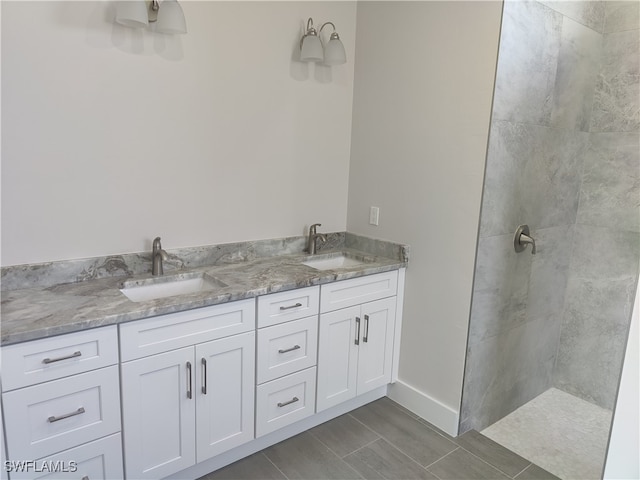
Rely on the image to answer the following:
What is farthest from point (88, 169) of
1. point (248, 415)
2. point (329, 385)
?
point (329, 385)

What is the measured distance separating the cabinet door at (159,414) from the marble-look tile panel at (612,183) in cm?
255

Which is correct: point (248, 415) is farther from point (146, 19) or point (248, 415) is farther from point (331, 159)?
point (146, 19)

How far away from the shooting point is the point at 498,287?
244cm

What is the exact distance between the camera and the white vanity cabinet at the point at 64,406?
58.4 inches

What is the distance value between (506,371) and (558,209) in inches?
40.6

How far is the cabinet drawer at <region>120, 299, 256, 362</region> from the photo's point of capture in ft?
5.57

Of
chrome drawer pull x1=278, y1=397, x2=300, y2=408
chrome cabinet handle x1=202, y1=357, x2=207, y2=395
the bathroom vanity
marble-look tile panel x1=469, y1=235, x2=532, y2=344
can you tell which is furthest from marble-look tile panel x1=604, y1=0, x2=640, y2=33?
chrome cabinet handle x1=202, y1=357, x2=207, y2=395

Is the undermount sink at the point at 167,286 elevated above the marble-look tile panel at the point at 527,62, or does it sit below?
below

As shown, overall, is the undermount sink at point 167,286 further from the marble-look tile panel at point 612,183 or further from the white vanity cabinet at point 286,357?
the marble-look tile panel at point 612,183

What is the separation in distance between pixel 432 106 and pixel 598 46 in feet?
3.83

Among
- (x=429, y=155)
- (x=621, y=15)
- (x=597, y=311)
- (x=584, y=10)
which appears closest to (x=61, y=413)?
(x=429, y=155)

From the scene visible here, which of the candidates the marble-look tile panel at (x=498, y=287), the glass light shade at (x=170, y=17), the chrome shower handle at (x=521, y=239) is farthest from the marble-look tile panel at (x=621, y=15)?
the glass light shade at (x=170, y=17)

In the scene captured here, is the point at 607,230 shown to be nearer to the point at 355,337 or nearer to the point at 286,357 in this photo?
the point at 355,337

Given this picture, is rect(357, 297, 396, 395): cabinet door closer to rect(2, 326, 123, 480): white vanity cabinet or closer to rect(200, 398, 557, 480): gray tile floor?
rect(200, 398, 557, 480): gray tile floor
